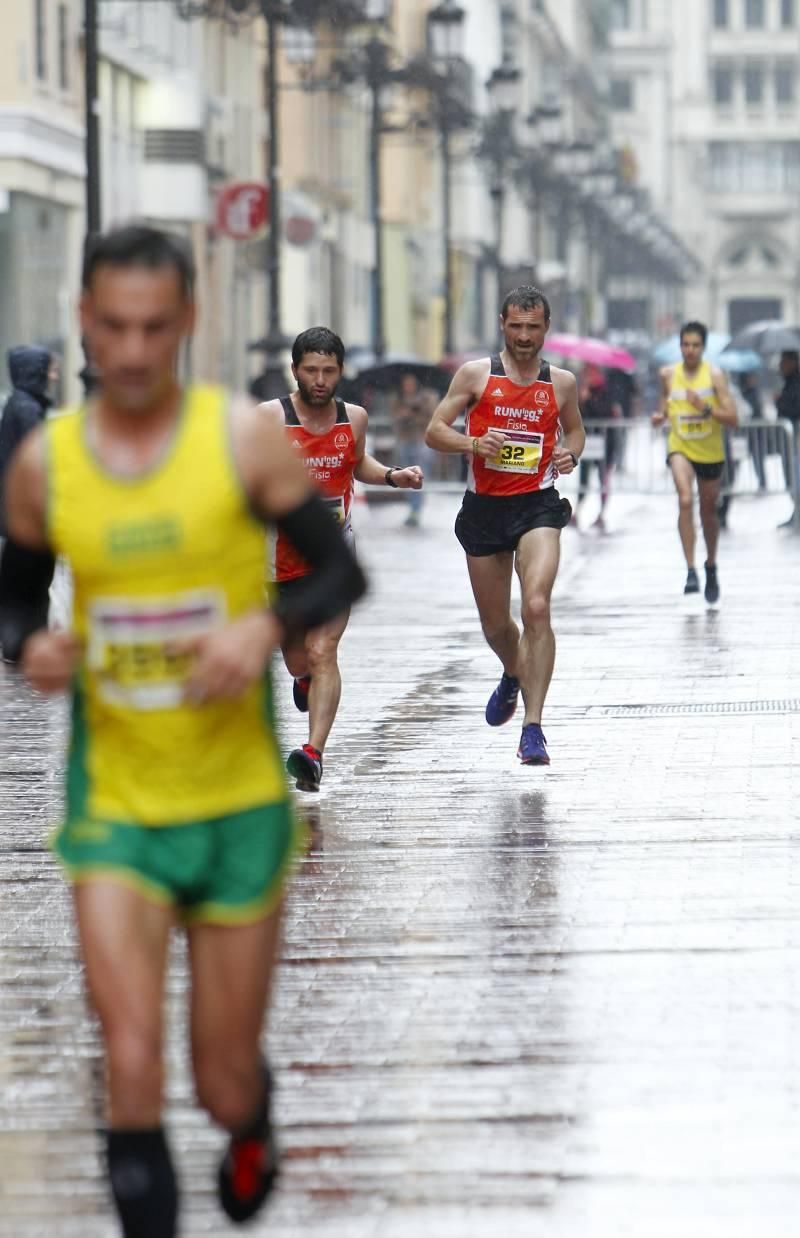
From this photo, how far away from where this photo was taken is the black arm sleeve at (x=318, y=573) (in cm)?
449

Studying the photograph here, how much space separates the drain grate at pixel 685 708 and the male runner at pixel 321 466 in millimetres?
2572

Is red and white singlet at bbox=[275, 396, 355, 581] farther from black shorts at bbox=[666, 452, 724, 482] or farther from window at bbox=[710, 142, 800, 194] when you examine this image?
window at bbox=[710, 142, 800, 194]

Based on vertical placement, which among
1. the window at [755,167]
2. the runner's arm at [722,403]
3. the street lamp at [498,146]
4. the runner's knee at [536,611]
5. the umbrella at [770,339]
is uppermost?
the window at [755,167]

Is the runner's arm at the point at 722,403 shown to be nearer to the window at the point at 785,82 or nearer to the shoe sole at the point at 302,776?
the shoe sole at the point at 302,776

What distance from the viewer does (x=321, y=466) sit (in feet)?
34.3

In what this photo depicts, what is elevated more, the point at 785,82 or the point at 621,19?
the point at 621,19

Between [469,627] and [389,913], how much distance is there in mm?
9725

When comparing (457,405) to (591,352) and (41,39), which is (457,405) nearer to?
(41,39)

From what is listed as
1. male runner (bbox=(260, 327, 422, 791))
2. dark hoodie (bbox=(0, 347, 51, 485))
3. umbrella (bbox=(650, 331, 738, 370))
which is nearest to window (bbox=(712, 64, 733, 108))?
umbrella (bbox=(650, 331, 738, 370))

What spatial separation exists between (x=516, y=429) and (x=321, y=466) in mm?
1060

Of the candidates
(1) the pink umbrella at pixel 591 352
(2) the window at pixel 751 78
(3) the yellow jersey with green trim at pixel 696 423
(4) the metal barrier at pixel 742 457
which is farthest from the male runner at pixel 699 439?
(2) the window at pixel 751 78

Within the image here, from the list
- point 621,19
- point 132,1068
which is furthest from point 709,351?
point 621,19

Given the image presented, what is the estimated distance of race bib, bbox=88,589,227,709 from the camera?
443 cm

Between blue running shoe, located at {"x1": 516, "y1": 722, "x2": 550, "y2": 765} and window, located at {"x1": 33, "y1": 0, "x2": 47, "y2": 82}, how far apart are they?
2805 centimetres
